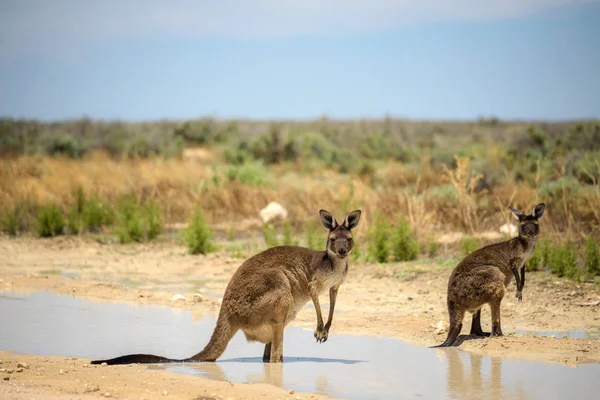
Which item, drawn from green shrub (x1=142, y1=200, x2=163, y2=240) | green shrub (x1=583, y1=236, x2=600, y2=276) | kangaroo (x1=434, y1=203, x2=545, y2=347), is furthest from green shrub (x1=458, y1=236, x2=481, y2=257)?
green shrub (x1=142, y1=200, x2=163, y2=240)

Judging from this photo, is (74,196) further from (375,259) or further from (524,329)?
(524,329)

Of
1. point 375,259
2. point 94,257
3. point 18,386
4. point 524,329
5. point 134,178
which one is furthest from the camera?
point 134,178

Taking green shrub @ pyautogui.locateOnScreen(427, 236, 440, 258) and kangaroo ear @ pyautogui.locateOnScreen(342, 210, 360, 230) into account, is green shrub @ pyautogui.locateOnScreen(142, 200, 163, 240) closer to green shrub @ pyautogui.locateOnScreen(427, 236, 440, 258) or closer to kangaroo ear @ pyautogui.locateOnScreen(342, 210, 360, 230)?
green shrub @ pyautogui.locateOnScreen(427, 236, 440, 258)

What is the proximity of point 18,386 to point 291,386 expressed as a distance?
2.46 metres

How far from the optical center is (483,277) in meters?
10.4

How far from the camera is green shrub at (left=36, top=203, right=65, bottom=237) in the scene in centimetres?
2002

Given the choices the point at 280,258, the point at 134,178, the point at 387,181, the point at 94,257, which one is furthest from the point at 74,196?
the point at 280,258

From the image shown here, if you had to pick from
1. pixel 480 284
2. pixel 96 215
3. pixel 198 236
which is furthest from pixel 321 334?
pixel 96 215

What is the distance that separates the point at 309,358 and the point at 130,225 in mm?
10077

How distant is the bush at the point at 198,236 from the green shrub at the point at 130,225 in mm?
1813

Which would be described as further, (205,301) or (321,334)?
(205,301)

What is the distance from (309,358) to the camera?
385 inches

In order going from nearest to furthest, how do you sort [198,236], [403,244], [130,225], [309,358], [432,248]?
[309,358]
[403,244]
[432,248]
[198,236]
[130,225]

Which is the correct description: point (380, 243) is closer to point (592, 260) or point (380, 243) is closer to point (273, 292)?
point (592, 260)
